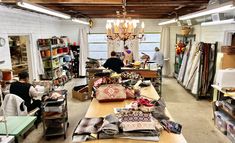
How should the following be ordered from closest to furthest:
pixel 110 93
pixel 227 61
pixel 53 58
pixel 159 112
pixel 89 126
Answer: pixel 89 126, pixel 159 112, pixel 110 93, pixel 227 61, pixel 53 58

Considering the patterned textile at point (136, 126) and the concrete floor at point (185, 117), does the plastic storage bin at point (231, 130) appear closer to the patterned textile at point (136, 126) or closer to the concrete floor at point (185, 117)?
the concrete floor at point (185, 117)

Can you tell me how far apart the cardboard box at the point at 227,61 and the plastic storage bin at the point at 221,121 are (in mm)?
1156

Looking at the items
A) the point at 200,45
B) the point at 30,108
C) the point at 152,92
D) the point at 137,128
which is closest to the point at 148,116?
the point at 137,128

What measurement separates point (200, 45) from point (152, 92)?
12.9 feet

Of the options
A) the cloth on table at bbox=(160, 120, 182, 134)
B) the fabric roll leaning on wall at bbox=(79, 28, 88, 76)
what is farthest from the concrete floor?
the fabric roll leaning on wall at bbox=(79, 28, 88, 76)

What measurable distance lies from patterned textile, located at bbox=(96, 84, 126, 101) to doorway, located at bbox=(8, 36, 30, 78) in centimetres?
492

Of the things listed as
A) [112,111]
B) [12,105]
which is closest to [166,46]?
[12,105]

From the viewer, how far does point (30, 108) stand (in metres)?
4.80

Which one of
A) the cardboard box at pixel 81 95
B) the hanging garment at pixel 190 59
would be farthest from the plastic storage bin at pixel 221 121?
the cardboard box at pixel 81 95

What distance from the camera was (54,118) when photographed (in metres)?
4.35

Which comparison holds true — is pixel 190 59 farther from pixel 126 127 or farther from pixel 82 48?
pixel 126 127

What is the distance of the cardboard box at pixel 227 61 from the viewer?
4950 mm

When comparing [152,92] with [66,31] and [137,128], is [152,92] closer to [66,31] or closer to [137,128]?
[137,128]

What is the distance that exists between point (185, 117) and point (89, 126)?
3.95 meters
